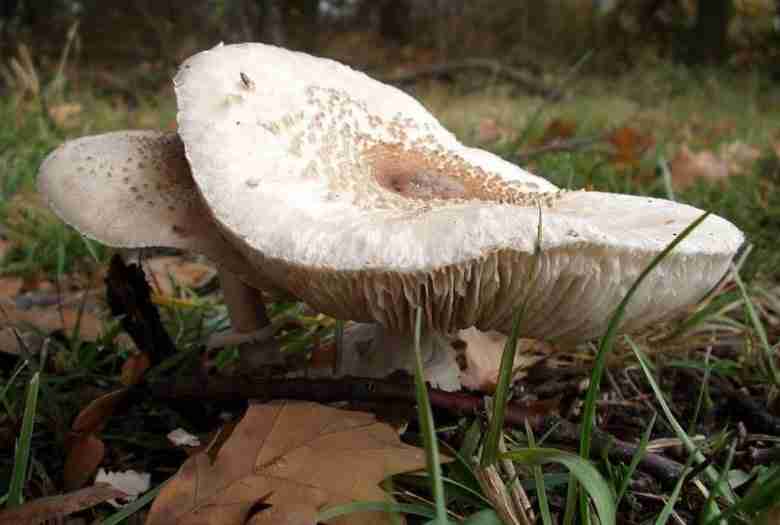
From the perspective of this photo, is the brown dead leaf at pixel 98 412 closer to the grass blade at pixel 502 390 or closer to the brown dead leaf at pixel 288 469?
the brown dead leaf at pixel 288 469

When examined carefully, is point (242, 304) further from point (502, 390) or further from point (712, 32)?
point (712, 32)

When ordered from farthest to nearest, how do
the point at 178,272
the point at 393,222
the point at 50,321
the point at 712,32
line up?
the point at 712,32, the point at 178,272, the point at 50,321, the point at 393,222

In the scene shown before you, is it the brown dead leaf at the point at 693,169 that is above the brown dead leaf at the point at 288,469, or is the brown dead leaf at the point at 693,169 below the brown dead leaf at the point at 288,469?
below

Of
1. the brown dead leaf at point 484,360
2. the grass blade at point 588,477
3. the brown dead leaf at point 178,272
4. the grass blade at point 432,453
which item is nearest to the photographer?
the grass blade at point 432,453

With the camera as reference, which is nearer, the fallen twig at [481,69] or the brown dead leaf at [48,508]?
the brown dead leaf at [48,508]

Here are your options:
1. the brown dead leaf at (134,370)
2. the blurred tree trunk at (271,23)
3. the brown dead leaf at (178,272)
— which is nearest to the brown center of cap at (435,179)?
the brown dead leaf at (134,370)

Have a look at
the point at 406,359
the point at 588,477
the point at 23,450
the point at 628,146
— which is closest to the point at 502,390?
the point at 588,477

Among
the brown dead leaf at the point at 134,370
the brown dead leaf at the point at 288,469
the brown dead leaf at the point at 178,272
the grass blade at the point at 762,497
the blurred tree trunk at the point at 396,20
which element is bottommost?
the blurred tree trunk at the point at 396,20
